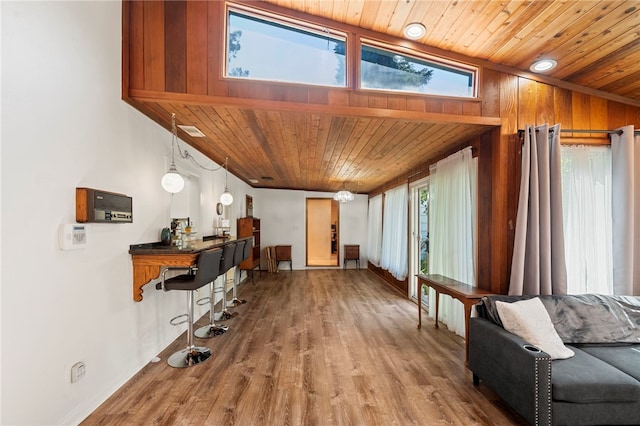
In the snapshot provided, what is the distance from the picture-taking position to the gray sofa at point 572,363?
163cm

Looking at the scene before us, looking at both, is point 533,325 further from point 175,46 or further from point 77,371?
point 175,46

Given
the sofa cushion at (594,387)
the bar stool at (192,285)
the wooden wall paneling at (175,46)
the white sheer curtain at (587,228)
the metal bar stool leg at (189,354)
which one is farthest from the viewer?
the white sheer curtain at (587,228)

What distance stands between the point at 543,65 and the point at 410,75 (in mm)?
1238

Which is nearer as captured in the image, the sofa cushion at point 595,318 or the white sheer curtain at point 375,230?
the sofa cushion at point 595,318

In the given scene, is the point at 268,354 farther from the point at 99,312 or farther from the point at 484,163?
the point at 484,163

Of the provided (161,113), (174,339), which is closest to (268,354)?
(174,339)

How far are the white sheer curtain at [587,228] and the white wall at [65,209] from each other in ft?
14.0

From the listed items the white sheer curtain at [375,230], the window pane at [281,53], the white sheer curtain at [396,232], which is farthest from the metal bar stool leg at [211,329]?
the white sheer curtain at [375,230]

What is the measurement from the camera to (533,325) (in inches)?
78.9

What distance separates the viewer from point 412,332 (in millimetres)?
3393

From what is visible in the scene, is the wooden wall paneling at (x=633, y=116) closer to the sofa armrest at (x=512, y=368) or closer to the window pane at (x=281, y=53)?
the sofa armrest at (x=512, y=368)

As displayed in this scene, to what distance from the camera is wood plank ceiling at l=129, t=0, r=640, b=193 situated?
201 cm

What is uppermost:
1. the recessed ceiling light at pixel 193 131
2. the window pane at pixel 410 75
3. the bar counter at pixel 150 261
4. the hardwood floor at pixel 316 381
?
the window pane at pixel 410 75

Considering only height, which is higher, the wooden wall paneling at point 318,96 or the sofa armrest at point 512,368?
the wooden wall paneling at point 318,96
